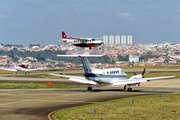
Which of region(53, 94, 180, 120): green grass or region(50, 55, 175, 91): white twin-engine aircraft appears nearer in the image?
region(53, 94, 180, 120): green grass

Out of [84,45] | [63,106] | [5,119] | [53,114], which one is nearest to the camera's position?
[5,119]

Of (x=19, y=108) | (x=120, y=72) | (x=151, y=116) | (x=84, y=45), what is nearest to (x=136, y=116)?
(x=151, y=116)

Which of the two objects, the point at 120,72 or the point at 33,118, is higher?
the point at 120,72

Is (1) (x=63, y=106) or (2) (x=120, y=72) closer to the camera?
(1) (x=63, y=106)

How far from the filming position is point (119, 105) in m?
34.8

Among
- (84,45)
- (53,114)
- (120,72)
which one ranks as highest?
(84,45)

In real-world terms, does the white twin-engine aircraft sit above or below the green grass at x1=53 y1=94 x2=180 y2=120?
above

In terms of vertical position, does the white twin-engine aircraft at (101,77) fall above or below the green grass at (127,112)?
above

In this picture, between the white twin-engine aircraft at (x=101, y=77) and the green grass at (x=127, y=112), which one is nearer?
the green grass at (x=127, y=112)

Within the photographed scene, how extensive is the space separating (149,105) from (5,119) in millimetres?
16858

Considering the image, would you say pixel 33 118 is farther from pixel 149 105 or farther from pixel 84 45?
pixel 84 45

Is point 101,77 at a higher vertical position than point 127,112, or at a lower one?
higher

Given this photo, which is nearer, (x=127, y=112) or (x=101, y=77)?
(x=127, y=112)

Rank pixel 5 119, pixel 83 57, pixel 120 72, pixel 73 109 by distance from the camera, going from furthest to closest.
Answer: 1. pixel 120 72
2. pixel 83 57
3. pixel 73 109
4. pixel 5 119
